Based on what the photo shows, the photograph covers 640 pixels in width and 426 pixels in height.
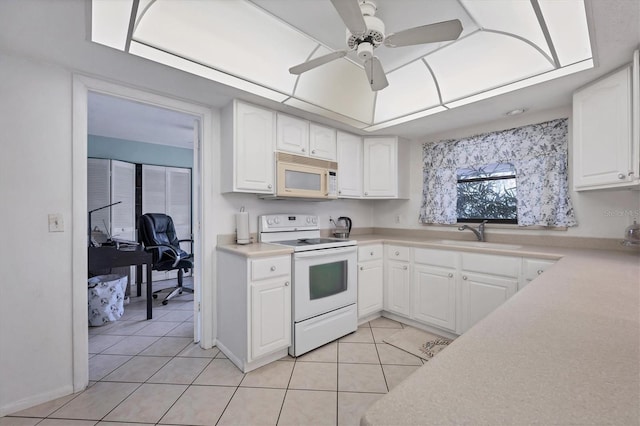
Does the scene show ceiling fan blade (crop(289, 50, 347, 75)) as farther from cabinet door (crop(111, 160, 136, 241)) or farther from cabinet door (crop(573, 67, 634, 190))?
cabinet door (crop(111, 160, 136, 241))

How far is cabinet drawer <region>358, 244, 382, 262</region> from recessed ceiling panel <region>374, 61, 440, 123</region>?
1.40 m

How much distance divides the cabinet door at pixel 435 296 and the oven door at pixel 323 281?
646 mm

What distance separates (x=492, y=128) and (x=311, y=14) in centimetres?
221

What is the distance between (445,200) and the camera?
125 inches

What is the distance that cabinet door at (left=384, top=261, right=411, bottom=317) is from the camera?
285 centimetres

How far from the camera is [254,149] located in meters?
2.39

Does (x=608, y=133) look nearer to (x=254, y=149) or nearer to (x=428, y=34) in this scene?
(x=428, y=34)

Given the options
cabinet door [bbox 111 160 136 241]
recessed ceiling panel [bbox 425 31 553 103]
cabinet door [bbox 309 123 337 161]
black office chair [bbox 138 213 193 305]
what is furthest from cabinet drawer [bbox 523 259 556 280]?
cabinet door [bbox 111 160 136 241]

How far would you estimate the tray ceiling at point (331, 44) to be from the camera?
1.65m

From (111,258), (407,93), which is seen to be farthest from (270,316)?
(407,93)

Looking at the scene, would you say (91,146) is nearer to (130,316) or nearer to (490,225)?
(130,316)

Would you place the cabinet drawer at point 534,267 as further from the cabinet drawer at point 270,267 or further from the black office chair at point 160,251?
the black office chair at point 160,251

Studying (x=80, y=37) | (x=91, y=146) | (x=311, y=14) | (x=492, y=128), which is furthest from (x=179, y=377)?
(x=91, y=146)

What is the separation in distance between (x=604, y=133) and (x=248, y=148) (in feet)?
8.65
